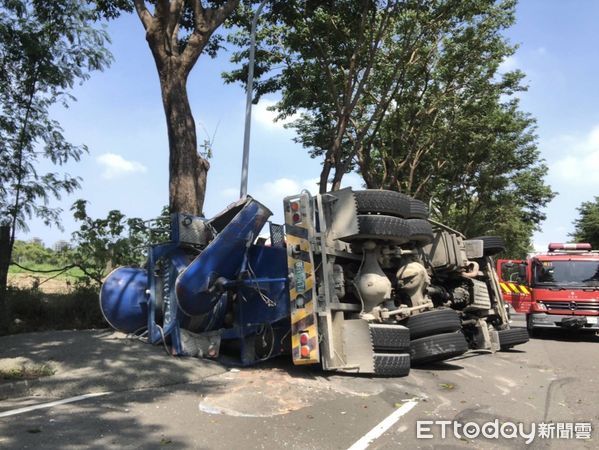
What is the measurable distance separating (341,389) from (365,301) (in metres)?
1.45

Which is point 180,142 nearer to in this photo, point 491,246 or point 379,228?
point 379,228

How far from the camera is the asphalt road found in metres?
4.37

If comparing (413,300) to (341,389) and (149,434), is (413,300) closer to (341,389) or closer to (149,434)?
(341,389)

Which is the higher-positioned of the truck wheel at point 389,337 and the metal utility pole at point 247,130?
the metal utility pole at point 247,130

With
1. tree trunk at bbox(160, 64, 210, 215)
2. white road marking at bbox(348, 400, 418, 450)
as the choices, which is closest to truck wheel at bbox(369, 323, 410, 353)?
white road marking at bbox(348, 400, 418, 450)

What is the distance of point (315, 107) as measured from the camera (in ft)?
59.2

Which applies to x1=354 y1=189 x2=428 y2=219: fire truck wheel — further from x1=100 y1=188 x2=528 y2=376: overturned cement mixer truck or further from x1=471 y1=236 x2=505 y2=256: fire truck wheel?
x1=471 y1=236 x2=505 y2=256: fire truck wheel

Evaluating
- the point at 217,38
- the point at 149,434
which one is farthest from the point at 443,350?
the point at 217,38

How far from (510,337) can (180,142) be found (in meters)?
7.26

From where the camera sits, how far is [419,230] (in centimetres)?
823

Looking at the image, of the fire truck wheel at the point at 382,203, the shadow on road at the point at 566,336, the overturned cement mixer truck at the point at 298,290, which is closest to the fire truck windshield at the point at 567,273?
the shadow on road at the point at 566,336

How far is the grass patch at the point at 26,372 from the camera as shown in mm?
5953

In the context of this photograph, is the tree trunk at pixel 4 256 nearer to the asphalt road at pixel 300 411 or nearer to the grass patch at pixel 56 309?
the grass patch at pixel 56 309

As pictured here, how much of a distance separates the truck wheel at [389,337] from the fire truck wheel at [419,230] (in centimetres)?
166
